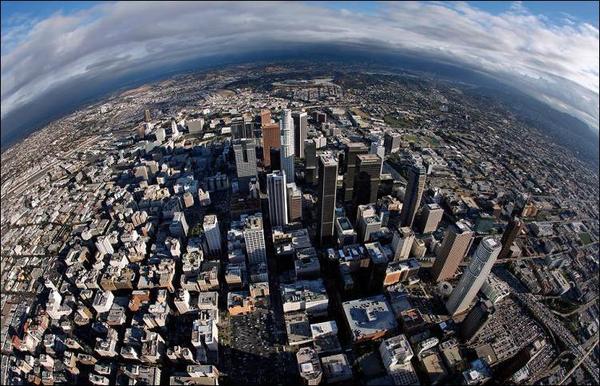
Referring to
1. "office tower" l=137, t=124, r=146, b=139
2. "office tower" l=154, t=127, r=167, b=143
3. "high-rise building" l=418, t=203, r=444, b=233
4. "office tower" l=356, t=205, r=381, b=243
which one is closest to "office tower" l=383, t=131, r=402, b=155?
"high-rise building" l=418, t=203, r=444, b=233

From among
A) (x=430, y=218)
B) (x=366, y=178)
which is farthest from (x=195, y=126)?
(x=430, y=218)

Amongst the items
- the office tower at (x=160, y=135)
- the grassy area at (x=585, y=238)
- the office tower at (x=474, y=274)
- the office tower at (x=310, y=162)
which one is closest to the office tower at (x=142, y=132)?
the office tower at (x=160, y=135)

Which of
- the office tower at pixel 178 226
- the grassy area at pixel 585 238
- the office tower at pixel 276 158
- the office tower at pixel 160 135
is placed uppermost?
the office tower at pixel 276 158

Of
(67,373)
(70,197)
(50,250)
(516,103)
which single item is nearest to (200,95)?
(70,197)

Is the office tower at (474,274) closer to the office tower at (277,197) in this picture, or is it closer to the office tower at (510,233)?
the office tower at (510,233)

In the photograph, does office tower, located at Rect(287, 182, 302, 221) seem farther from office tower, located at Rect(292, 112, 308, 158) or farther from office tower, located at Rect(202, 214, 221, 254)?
office tower, located at Rect(292, 112, 308, 158)

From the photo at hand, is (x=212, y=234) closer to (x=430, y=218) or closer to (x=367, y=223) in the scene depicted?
(x=367, y=223)
